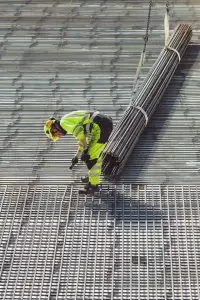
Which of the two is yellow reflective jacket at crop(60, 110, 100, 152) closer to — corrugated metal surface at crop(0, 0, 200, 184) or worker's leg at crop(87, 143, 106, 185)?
worker's leg at crop(87, 143, 106, 185)

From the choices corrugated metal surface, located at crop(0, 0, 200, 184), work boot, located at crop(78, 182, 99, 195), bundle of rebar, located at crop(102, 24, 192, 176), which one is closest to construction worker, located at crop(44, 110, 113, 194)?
work boot, located at crop(78, 182, 99, 195)

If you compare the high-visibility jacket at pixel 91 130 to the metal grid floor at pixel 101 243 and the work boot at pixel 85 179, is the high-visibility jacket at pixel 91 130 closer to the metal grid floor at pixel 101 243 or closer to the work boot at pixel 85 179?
the work boot at pixel 85 179

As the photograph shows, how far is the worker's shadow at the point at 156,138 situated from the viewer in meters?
7.42

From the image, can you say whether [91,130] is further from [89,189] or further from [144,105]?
[144,105]

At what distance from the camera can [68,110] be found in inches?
336

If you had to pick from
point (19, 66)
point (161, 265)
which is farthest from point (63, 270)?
point (19, 66)

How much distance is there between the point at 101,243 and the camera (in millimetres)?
6527

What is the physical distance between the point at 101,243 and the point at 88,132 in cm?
144

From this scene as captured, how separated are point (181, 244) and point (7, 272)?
2167mm

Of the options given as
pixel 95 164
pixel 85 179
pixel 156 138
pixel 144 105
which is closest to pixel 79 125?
pixel 95 164

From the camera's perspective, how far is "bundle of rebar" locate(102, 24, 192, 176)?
735 centimetres

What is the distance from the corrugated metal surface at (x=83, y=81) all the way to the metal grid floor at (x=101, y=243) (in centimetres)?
39

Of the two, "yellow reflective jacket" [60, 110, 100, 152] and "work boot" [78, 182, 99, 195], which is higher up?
"yellow reflective jacket" [60, 110, 100, 152]

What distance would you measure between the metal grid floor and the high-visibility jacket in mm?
453
